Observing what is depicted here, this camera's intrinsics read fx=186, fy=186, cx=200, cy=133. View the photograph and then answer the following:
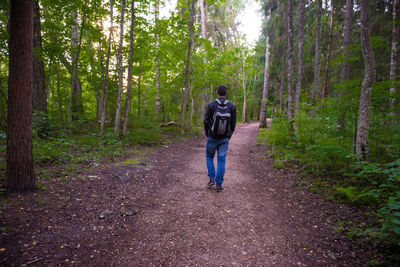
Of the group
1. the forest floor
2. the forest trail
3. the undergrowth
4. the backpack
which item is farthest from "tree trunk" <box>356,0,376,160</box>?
the backpack

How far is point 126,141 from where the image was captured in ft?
27.9

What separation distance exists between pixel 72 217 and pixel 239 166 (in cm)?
493

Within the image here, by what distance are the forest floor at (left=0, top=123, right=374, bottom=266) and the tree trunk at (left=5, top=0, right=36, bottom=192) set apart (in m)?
0.47

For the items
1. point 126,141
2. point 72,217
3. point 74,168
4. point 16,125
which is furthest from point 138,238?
point 126,141

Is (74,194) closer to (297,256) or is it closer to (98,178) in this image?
(98,178)

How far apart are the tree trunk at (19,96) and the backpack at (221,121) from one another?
3359 mm

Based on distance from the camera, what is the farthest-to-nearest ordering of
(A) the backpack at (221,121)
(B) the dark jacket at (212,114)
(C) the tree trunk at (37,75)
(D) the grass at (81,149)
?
(C) the tree trunk at (37,75)
(D) the grass at (81,149)
(B) the dark jacket at (212,114)
(A) the backpack at (221,121)

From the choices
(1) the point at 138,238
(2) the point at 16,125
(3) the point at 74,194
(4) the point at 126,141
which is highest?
(2) the point at 16,125

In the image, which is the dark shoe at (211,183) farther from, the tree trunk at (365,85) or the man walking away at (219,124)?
the tree trunk at (365,85)

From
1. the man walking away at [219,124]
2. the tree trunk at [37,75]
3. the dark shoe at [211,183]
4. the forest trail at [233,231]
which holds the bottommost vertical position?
the forest trail at [233,231]

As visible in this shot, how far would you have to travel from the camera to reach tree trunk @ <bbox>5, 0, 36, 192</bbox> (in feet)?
9.67

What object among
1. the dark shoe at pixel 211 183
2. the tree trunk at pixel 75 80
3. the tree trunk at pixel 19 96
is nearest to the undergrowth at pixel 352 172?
the dark shoe at pixel 211 183

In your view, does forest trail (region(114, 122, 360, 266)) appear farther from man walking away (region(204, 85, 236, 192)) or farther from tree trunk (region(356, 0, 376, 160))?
tree trunk (region(356, 0, 376, 160))

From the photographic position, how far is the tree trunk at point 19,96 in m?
2.95
